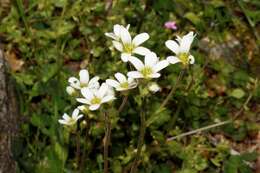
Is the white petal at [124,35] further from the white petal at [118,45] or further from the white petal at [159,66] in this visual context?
the white petal at [159,66]

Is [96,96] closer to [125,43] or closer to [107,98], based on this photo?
[107,98]

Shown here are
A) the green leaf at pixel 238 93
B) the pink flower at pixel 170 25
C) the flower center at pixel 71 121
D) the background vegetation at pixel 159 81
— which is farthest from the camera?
the pink flower at pixel 170 25

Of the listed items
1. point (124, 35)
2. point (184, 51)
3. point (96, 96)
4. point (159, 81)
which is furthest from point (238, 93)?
point (96, 96)

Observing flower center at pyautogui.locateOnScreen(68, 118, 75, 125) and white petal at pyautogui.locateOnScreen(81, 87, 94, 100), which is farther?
flower center at pyautogui.locateOnScreen(68, 118, 75, 125)

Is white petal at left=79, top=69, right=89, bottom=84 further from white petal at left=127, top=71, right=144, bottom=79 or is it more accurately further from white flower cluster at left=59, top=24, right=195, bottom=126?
white petal at left=127, top=71, right=144, bottom=79

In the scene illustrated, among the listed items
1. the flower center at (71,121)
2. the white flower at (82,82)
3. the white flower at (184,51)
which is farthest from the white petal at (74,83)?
the white flower at (184,51)

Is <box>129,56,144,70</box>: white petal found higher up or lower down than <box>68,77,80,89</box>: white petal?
higher up

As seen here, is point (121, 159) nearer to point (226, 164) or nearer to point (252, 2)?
point (226, 164)

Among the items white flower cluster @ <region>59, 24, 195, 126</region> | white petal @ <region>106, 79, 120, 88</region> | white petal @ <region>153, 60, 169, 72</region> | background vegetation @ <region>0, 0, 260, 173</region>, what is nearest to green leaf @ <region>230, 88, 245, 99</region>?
background vegetation @ <region>0, 0, 260, 173</region>
